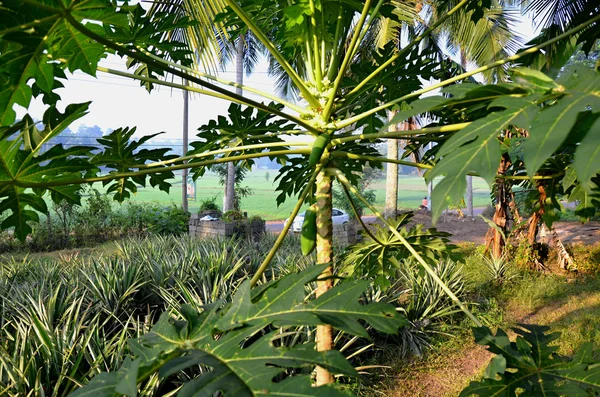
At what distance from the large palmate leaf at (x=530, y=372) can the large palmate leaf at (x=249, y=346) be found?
1.13 feet

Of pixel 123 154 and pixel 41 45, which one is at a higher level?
pixel 41 45

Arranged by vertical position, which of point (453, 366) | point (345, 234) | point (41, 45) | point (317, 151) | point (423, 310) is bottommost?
point (453, 366)

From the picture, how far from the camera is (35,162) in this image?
113cm

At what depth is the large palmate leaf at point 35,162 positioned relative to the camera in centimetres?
112

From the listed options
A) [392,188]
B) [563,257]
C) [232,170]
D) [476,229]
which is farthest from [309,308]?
[476,229]

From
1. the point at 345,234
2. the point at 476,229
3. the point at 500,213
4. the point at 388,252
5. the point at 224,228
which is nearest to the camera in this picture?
the point at 388,252

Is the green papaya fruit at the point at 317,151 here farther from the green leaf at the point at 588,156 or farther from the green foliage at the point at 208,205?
the green foliage at the point at 208,205

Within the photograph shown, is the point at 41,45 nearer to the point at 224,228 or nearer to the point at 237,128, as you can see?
the point at 237,128

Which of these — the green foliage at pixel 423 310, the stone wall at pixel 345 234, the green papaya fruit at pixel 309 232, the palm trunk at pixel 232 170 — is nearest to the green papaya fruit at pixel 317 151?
the green papaya fruit at pixel 309 232

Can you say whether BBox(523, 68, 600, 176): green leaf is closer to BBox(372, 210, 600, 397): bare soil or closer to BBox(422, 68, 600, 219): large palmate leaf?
BBox(422, 68, 600, 219): large palmate leaf

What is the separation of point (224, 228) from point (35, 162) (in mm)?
7029

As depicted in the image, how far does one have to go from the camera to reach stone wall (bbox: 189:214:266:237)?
8.12m

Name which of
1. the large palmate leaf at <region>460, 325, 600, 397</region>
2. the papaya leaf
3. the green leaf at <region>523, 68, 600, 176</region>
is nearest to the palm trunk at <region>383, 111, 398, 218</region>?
the large palmate leaf at <region>460, 325, 600, 397</region>

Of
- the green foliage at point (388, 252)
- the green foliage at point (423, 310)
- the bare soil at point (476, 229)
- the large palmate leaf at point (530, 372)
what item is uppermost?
the green foliage at point (388, 252)
